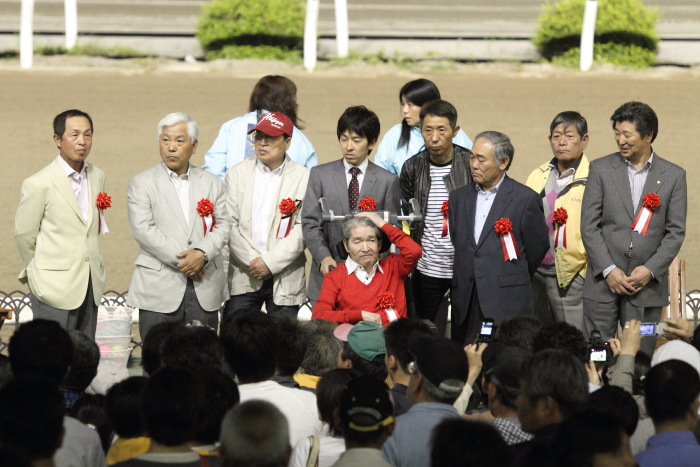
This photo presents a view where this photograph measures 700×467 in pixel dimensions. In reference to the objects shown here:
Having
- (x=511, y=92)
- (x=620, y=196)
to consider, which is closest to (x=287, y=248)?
(x=620, y=196)

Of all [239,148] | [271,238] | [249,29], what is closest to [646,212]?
[271,238]

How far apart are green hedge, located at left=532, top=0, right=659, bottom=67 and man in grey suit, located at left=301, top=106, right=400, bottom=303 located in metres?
10.5

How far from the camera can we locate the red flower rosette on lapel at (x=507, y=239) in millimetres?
5891

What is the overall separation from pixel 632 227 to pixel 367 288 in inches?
62.4

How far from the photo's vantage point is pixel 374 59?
16.2 m

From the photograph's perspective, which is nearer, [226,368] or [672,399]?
[672,399]

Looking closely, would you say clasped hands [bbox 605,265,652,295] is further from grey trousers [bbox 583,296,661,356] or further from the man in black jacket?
the man in black jacket

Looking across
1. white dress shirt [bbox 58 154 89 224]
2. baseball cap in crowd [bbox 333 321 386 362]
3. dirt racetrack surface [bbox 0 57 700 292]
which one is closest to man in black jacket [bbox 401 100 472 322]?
baseball cap in crowd [bbox 333 321 386 362]

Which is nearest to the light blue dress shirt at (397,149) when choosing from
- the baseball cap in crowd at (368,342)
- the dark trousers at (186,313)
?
the dark trousers at (186,313)

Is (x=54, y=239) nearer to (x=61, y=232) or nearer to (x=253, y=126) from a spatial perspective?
(x=61, y=232)

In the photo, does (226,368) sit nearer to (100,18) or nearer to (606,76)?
(606,76)

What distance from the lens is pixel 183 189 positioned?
6156mm

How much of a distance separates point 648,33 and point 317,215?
38.5 ft

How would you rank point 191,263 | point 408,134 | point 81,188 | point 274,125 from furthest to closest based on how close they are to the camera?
point 408,134 → point 274,125 → point 81,188 → point 191,263
